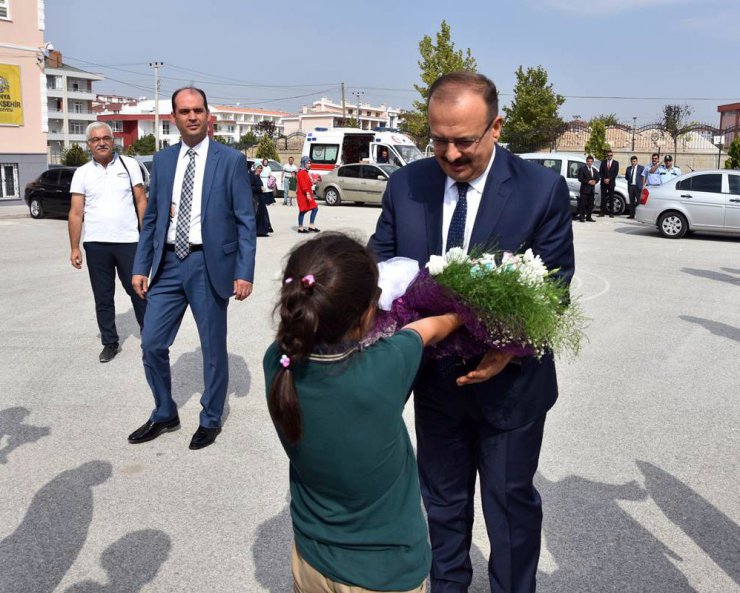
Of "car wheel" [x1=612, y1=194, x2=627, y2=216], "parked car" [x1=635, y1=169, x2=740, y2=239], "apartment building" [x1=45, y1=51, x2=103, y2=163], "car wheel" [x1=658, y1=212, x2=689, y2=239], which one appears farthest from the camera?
"apartment building" [x1=45, y1=51, x2=103, y2=163]

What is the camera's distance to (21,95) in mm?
28906

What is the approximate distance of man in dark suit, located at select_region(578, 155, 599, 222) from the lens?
2069 cm

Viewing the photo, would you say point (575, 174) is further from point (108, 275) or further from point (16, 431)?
point (16, 431)

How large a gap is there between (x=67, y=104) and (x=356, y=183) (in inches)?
3293

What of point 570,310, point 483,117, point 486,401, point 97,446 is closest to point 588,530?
point 486,401

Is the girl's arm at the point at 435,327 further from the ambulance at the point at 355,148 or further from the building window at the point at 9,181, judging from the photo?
the building window at the point at 9,181

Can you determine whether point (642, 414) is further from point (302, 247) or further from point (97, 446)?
point (302, 247)

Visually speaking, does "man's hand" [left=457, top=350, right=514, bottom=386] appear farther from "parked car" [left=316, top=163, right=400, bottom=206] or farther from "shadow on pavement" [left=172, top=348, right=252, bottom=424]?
"parked car" [left=316, top=163, right=400, bottom=206]

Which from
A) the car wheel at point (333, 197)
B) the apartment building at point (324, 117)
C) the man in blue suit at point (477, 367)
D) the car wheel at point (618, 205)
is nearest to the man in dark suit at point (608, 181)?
the car wheel at point (618, 205)

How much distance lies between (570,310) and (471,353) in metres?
0.36

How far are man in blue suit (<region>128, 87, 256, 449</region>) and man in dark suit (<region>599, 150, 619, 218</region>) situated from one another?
57.9ft

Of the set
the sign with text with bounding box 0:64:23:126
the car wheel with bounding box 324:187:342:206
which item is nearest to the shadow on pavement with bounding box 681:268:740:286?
the car wheel with bounding box 324:187:342:206

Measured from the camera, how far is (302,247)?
6.42 ft

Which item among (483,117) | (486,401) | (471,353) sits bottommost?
(486,401)
